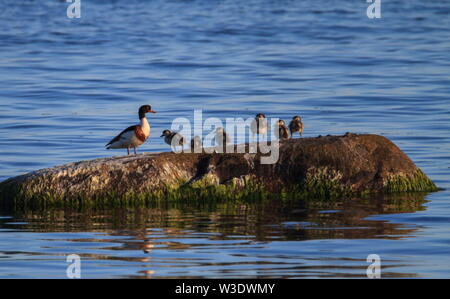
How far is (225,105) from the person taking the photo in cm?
2612

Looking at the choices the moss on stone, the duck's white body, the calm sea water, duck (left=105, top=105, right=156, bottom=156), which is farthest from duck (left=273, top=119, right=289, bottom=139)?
the moss on stone

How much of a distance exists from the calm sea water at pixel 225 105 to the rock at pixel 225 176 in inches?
12.3

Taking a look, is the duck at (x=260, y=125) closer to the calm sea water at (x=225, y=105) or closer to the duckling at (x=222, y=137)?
the duckling at (x=222, y=137)

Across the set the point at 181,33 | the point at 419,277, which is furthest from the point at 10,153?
the point at 181,33

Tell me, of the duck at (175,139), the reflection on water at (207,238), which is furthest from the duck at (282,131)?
the reflection on water at (207,238)

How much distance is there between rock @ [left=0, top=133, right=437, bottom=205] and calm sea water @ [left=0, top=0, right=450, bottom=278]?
31 centimetres

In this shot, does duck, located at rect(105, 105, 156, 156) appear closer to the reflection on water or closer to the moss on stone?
the reflection on water

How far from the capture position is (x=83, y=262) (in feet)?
36.5

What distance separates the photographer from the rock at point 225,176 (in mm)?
14383

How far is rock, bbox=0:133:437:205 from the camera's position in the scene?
14.4m

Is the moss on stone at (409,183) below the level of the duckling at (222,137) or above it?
below

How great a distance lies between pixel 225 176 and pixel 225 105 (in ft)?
38.1

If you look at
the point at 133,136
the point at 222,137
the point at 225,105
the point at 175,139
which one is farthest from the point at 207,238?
the point at 225,105

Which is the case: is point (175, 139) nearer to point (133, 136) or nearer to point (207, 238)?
point (133, 136)
